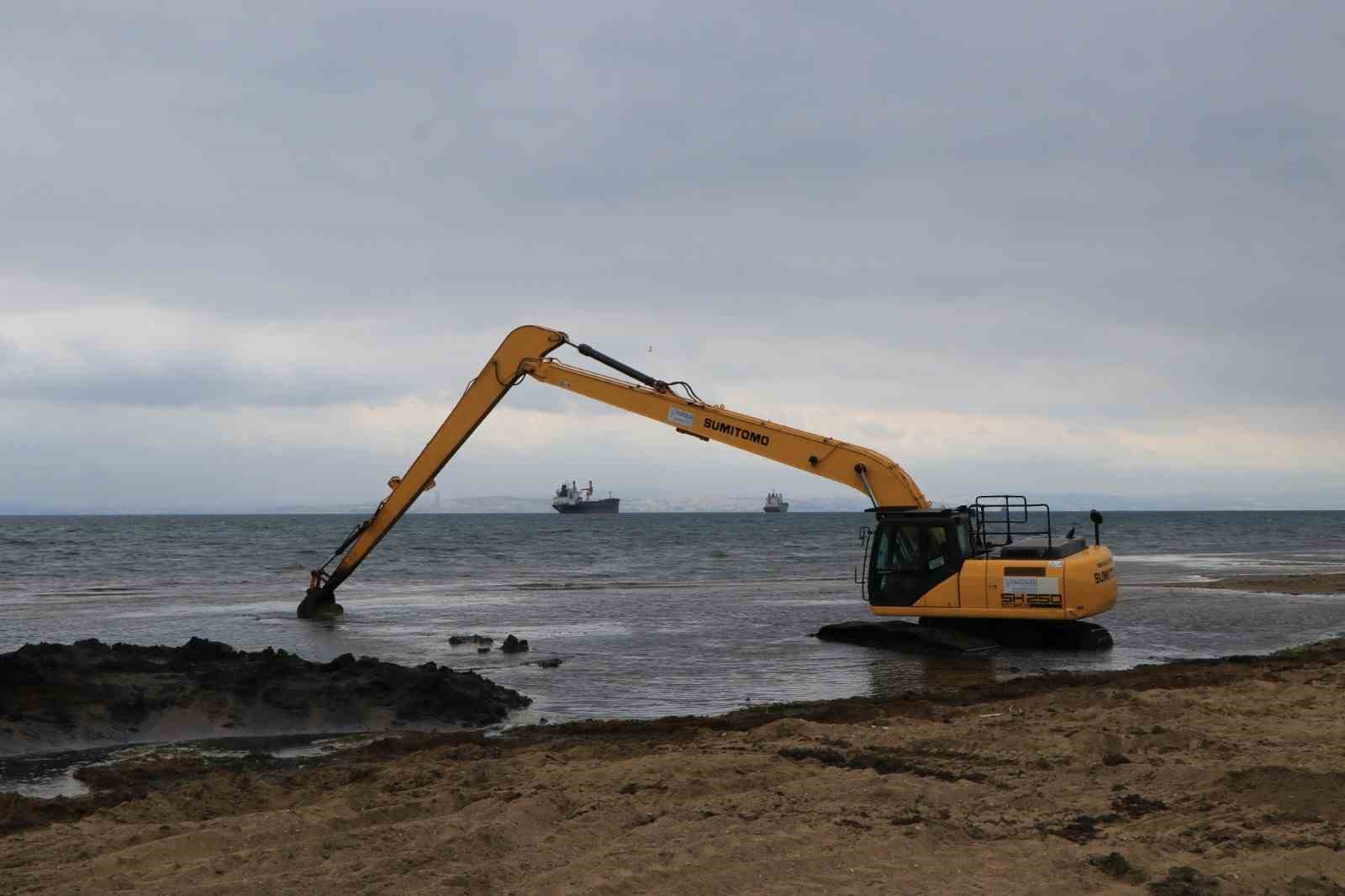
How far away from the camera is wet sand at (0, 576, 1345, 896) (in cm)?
554

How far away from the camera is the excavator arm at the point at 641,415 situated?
18.5 metres

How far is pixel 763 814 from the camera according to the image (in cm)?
659

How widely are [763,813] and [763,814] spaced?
0.6 inches

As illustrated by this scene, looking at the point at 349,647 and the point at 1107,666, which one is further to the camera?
the point at 349,647

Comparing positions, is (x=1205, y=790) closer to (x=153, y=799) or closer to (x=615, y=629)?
(x=153, y=799)

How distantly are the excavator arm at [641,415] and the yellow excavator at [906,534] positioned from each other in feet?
0.06

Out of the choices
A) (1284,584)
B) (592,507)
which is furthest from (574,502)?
(1284,584)

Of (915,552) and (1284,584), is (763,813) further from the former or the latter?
(1284,584)

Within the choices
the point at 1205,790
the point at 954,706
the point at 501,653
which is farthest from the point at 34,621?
the point at 1205,790

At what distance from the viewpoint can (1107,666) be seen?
15539 millimetres

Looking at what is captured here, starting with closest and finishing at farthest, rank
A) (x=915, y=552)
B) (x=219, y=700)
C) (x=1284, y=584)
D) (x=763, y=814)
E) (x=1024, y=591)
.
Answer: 1. (x=763, y=814)
2. (x=219, y=700)
3. (x=1024, y=591)
4. (x=915, y=552)
5. (x=1284, y=584)

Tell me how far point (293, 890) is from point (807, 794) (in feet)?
9.90

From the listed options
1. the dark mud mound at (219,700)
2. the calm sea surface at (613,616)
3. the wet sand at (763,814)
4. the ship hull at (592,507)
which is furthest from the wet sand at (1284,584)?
the ship hull at (592,507)

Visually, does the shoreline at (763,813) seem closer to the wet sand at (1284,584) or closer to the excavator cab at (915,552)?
the excavator cab at (915,552)
